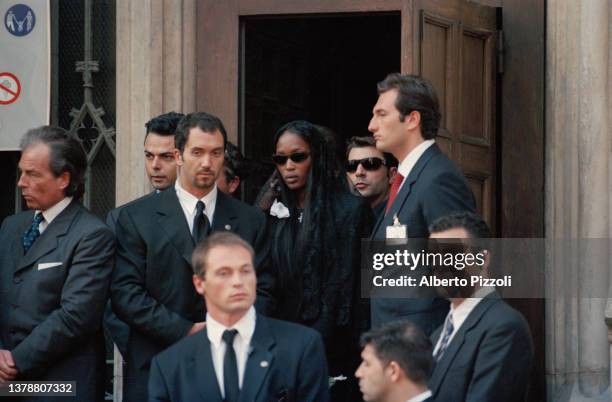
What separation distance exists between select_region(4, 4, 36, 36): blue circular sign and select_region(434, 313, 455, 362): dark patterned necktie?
5154 millimetres

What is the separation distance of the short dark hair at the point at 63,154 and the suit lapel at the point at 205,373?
1.73 meters

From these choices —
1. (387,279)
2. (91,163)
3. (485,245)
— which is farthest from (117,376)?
(485,245)

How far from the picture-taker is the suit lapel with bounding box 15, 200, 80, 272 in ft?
24.7

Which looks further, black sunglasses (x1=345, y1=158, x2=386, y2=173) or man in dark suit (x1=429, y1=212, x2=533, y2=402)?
black sunglasses (x1=345, y1=158, x2=386, y2=173)

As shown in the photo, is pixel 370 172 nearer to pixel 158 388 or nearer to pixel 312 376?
pixel 312 376

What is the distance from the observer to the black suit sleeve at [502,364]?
6039 mm

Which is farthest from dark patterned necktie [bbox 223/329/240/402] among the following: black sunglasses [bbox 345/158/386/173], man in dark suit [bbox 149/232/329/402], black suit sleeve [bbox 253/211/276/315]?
black sunglasses [bbox 345/158/386/173]

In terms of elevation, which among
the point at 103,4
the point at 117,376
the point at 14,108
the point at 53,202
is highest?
the point at 103,4

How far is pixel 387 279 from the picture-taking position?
23.7ft

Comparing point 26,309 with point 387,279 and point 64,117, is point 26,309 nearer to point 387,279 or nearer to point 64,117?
point 387,279

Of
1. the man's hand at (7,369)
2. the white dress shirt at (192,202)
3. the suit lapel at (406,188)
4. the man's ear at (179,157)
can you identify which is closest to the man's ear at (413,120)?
the suit lapel at (406,188)

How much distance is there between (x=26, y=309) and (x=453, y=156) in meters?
3.22

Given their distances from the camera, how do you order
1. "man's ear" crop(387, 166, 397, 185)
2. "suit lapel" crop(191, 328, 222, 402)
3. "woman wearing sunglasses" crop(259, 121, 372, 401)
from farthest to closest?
"man's ear" crop(387, 166, 397, 185) → "woman wearing sunglasses" crop(259, 121, 372, 401) → "suit lapel" crop(191, 328, 222, 402)

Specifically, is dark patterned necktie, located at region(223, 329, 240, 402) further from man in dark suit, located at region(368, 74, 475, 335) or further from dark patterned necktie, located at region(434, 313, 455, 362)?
man in dark suit, located at region(368, 74, 475, 335)
